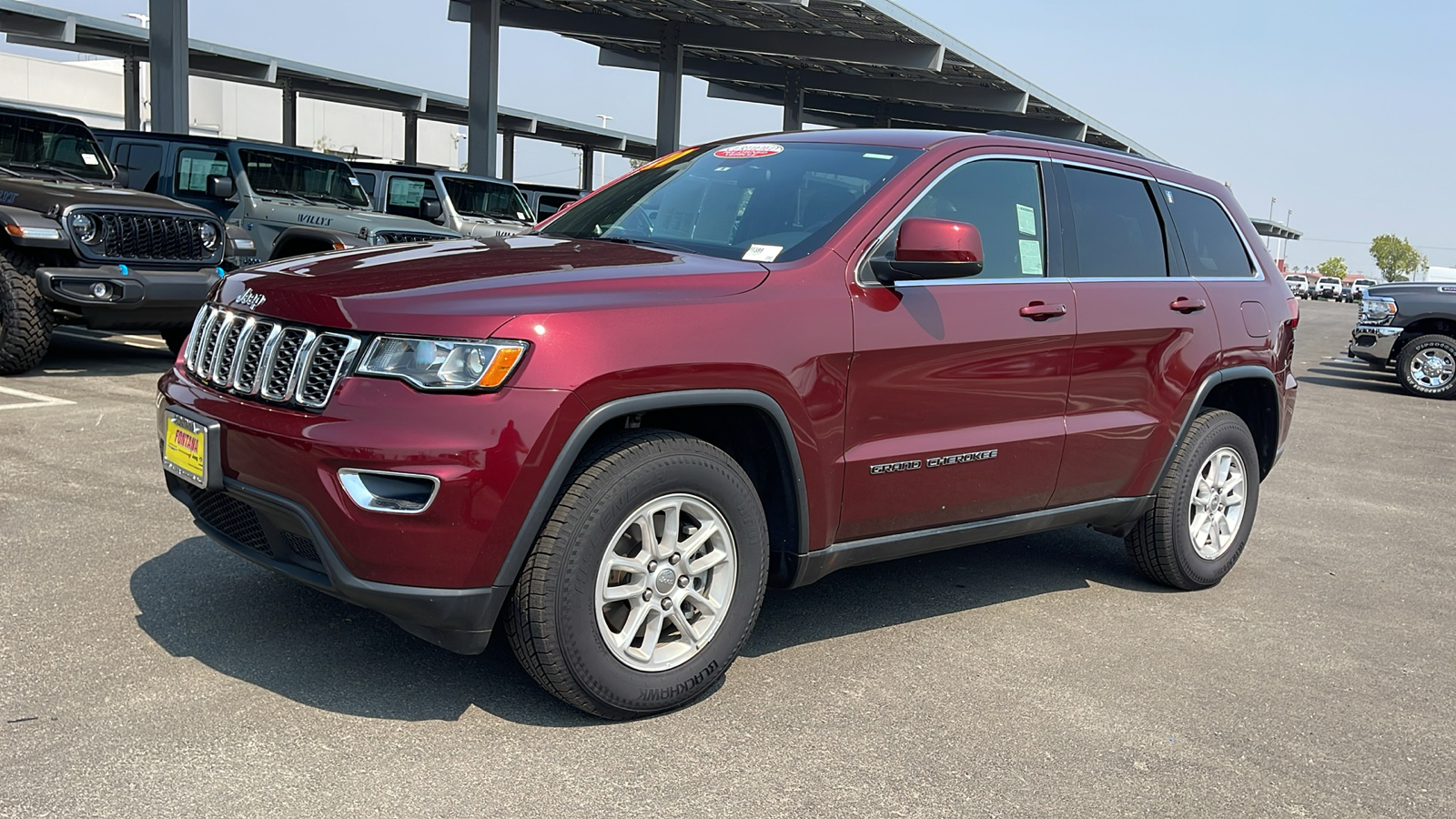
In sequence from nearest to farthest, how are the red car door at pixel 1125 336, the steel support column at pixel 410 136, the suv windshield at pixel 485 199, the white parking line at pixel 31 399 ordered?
the red car door at pixel 1125 336, the white parking line at pixel 31 399, the suv windshield at pixel 485 199, the steel support column at pixel 410 136

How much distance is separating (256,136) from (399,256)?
81069 mm

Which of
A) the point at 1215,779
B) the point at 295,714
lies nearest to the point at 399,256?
the point at 295,714

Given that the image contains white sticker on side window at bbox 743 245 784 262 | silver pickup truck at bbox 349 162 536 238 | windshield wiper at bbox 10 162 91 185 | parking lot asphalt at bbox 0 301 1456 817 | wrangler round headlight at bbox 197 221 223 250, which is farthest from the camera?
silver pickup truck at bbox 349 162 536 238

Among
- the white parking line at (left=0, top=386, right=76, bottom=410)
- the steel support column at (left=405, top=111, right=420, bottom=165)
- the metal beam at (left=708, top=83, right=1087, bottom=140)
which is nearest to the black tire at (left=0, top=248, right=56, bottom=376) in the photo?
the white parking line at (left=0, top=386, right=76, bottom=410)

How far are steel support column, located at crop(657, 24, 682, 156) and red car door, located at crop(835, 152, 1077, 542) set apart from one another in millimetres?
24871

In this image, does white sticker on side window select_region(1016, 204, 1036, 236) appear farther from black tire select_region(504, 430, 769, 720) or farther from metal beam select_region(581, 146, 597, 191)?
metal beam select_region(581, 146, 597, 191)

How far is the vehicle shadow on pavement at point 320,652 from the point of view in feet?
11.7

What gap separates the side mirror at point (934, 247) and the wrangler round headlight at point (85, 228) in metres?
7.00

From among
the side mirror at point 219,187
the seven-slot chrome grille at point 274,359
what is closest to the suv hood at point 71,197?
the side mirror at point 219,187

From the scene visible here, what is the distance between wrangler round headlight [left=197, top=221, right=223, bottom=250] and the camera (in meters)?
9.48

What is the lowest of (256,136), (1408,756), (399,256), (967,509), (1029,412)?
(1408,756)

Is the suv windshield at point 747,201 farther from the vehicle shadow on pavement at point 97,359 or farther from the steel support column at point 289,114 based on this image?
the steel support column at point 289,114

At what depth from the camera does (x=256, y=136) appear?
255ft

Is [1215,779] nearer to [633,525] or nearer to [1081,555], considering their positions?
[633,525]
